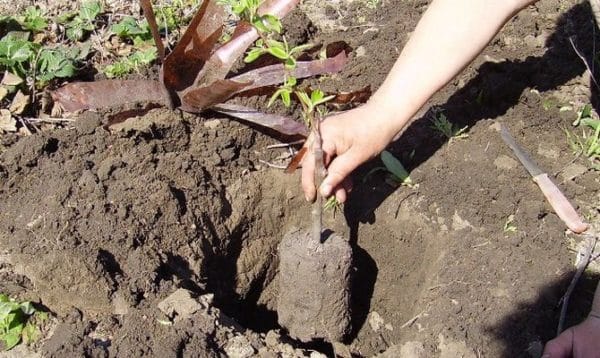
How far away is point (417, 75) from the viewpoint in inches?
78.3

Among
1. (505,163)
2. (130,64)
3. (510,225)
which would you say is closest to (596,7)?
(505,163)

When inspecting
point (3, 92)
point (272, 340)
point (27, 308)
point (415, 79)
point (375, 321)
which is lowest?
point (375, 321)

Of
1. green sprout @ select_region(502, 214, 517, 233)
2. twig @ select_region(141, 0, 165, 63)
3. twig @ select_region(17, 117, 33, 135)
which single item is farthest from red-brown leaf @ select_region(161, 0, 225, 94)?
green sprout @ select_region(502, 214, 517, 233)

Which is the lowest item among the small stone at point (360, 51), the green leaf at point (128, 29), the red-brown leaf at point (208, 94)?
the small stone at point (360, 51)

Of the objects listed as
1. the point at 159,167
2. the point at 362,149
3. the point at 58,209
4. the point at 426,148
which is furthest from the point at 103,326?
the point at 426,148

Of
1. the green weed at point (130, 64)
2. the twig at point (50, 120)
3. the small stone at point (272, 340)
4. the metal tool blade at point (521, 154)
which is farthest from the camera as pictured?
the green weed at point (130, 64)

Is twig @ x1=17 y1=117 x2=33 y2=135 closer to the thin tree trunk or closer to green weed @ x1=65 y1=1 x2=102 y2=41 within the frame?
green weed @ x1=65 y1=1 x2=102 y2=41

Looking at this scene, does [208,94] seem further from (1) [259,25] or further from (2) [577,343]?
(2) [577,343]

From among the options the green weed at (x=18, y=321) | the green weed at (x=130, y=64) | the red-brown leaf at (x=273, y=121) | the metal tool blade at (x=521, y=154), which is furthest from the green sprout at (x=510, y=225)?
the green weed at (x=130, y=64)

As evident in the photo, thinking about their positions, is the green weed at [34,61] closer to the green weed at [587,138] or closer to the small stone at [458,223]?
the small stone at [458,223]

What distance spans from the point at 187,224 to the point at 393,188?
800 mm

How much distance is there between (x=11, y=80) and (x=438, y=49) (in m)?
1.81

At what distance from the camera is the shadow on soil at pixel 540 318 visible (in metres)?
1.92

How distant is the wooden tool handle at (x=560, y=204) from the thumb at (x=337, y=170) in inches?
30.8
